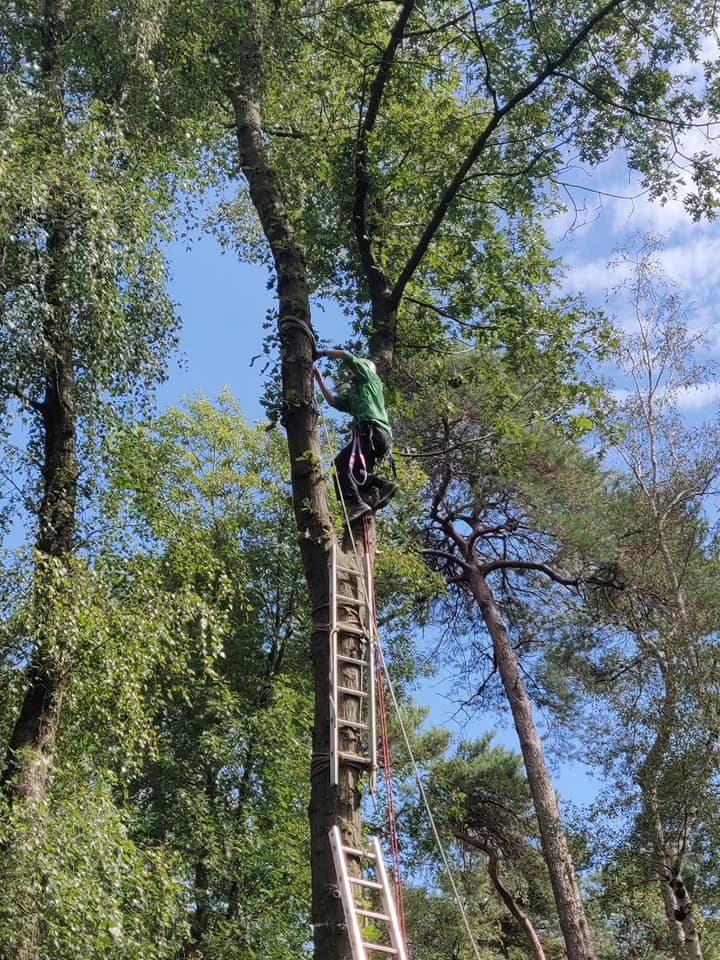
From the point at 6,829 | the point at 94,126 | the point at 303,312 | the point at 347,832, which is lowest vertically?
the point at 347,832

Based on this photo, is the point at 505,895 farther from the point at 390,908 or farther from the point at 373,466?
the point at 390,908

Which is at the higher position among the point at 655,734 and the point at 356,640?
the point at 655,734

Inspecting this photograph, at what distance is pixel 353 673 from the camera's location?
5934 mm

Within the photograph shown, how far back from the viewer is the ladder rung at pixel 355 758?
18.3 feet

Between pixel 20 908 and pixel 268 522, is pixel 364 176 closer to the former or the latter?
pixel 20 908

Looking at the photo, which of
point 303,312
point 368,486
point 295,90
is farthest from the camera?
point 295,90

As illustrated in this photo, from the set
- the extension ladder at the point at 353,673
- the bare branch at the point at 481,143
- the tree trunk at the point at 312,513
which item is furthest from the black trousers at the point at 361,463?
the bare branch at the point at 481,143

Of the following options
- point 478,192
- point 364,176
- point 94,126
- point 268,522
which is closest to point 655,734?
point 268,522

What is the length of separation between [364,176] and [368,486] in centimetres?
319

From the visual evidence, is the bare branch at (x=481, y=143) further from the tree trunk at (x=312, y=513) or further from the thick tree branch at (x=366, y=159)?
the tree trunk at (x=312, y=513)

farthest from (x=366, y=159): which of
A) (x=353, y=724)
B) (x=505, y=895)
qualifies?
(x=505, y=895)

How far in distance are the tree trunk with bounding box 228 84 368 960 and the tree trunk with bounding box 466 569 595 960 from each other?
9.25m

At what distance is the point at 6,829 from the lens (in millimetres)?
7152

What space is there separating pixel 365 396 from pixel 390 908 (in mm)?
3506
